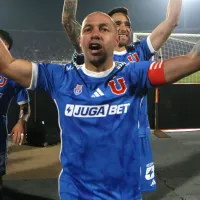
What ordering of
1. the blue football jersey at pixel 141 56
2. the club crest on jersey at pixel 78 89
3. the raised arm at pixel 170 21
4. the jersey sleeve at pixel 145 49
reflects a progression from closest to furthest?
the club crest on jersey at pixel 78 89, the raised arm at pixel 170 21, the blue football jersey at pixel 141 56, the jersey sleeve at pixel 145 49

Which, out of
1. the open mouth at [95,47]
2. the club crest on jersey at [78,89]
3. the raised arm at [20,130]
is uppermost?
the open mouth at [95,47]

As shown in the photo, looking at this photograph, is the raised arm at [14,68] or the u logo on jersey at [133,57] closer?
the raised arm at [14,68]

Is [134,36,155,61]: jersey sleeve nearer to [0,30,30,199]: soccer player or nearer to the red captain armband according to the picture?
[0,30,30,199]: soccer player

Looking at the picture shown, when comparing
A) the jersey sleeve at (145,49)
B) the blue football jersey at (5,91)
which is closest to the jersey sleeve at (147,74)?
the jersey sleeve at (145,49)

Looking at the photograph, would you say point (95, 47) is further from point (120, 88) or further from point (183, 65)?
point (183, 65)

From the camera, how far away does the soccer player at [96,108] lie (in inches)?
66.6

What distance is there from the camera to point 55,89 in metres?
1.78

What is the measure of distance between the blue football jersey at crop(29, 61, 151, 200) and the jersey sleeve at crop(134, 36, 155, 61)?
4.42ft

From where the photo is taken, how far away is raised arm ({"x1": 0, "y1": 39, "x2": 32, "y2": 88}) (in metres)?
1.66

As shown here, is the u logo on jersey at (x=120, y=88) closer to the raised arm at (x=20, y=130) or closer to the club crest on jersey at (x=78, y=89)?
the club crest on jersey at (x=78, y=89)

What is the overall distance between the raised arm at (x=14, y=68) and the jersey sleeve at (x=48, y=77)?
0.15 ft

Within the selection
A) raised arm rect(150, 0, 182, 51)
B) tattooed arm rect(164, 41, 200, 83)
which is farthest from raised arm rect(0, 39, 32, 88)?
raised arm rect(150, 0, 182, 51)

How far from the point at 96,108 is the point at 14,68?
47cm

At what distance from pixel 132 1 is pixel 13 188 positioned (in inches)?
873
